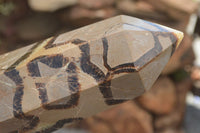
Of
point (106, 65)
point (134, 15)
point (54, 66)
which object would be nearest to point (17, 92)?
point (54, 66)

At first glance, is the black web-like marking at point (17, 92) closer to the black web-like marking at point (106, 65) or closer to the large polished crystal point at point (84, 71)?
the large polished crystal point at point (84, 71)

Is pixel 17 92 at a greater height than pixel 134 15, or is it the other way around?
pixel 17 92

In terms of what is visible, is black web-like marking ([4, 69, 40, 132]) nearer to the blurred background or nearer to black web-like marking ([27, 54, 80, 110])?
black web-like marking ([27, 54, 80, 110])

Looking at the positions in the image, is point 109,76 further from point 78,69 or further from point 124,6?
point 124,6

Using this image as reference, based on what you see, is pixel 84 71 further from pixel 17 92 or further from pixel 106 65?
pixel 17 92

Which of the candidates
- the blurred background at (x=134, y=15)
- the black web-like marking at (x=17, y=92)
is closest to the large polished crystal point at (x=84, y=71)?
the black web-like marking at (x=17, y=92)

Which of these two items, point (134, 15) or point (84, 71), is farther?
point (134, 15)

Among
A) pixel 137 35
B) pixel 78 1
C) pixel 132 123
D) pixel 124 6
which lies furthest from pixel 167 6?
pixel 137 35
